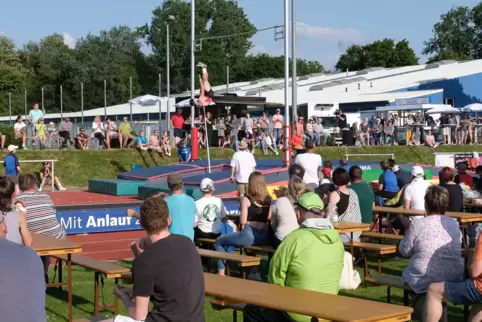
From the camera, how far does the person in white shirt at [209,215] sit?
36.1 feet

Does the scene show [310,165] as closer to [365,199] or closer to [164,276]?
[365,199]

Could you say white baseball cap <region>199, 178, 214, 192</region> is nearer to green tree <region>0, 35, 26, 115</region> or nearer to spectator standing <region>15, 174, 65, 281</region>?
spectator standing <region>15, 174, 65, 281</region>

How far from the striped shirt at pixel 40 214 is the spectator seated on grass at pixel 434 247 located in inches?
177

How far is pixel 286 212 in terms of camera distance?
955 cm

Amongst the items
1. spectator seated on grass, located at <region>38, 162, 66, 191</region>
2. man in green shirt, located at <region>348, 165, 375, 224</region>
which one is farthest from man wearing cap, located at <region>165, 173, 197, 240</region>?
spectator seated on grass, located at <region>38, 162, 66, 191</region>

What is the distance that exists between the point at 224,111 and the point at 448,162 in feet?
38.2

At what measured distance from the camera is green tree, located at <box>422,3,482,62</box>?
117 m

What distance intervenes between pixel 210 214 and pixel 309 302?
561 centimetres

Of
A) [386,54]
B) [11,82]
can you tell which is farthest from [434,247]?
[386,54]

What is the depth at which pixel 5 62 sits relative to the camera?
270ft

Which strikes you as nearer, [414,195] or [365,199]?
[365,199]

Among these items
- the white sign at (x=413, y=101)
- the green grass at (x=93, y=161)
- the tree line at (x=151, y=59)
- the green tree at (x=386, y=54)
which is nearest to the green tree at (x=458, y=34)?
the tree line at (x=151, y=59)

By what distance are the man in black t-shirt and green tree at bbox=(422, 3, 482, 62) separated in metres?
115

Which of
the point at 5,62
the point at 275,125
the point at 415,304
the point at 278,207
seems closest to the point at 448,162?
the point at 275,125
